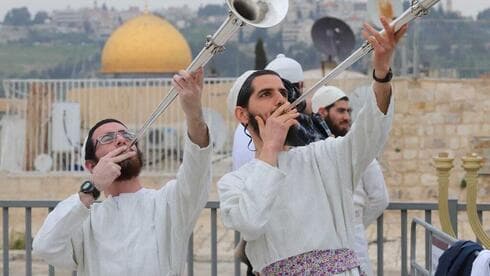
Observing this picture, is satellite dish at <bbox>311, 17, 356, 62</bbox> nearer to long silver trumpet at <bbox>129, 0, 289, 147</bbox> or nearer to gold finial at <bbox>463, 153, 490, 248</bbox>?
gold finial at <bbox>463, 153, 490, 248</bbox>

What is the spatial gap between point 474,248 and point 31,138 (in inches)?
578

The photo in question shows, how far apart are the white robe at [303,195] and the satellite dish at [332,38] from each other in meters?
14.2

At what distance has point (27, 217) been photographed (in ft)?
18.8

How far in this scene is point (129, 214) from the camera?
364 cm

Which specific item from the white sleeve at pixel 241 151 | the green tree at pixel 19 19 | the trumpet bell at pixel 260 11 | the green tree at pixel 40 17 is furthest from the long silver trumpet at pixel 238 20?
the green tree at pixel 40 17

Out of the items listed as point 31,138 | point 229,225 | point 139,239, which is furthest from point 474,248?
point 31,138

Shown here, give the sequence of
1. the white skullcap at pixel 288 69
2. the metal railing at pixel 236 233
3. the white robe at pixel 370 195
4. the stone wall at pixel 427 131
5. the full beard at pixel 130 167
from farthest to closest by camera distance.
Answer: the stone wall at pixel 427 131 < the metal railing at pixel 236 233 < the white skullcap at pixel 288 69 < the white robe at pixel 370 195 < the full beard at pixel 130 167

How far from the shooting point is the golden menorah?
4995 millimetres

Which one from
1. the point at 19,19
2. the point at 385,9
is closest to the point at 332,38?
the point at 385,9

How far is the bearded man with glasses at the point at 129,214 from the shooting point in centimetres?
355

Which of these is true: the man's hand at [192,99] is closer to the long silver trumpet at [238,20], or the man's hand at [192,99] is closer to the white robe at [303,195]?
the long silver trumpet at [238,20]

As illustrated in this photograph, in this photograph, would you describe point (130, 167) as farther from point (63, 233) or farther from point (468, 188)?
point (468, 188)

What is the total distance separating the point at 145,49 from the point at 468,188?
2604 centimetres

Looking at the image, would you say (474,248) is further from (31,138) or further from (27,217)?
(31,138)
